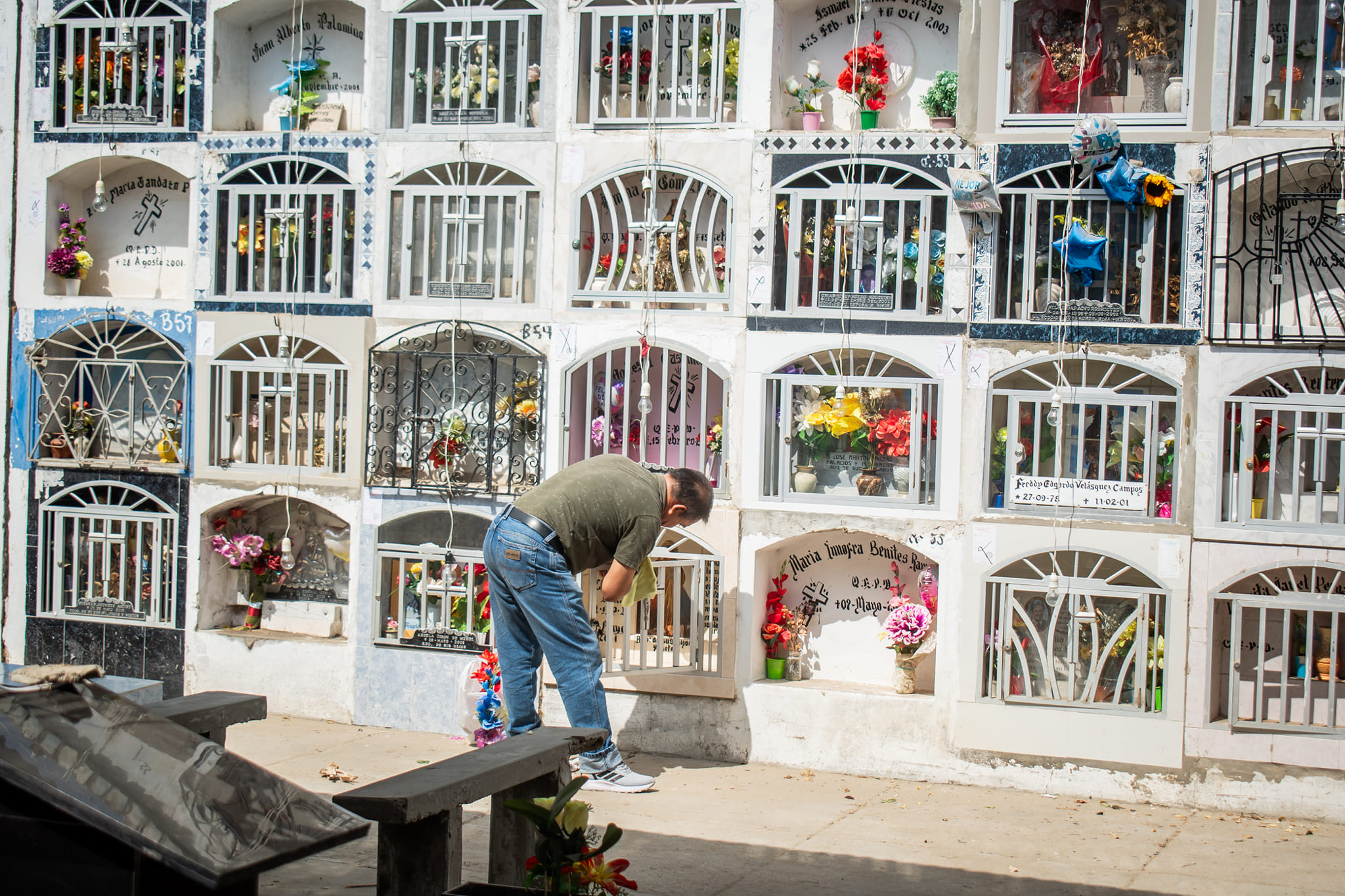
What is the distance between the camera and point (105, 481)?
7.50m

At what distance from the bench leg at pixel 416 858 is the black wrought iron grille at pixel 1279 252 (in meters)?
4.72

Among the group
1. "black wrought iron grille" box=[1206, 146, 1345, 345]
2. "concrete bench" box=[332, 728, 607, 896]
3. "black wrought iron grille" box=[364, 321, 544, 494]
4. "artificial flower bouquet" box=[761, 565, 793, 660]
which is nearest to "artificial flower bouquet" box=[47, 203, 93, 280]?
"black wrought iron grille" box=[364, 321, 544, 494]

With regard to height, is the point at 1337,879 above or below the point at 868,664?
below

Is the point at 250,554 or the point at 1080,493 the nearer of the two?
the point at 1080,493

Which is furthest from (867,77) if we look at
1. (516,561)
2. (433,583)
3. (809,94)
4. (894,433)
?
(433,583)

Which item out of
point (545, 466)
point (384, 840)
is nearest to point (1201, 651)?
point (545, 466)

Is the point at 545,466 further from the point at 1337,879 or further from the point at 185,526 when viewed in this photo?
the point at 1337,879

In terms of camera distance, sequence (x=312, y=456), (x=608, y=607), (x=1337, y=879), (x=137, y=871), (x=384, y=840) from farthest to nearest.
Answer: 1. (x=312, y=456)
2. (x=608, y=607)
3. (x=1337, y=879)
4. (x=384, y=840)
5. (x=137, y=871)

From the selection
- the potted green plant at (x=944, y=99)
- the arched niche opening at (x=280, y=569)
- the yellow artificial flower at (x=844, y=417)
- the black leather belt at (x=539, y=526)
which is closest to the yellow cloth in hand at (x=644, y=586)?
the black leather belt at (x=539, y=526)

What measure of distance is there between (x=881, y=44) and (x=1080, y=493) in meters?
2.77

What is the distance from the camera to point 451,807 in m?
3.02

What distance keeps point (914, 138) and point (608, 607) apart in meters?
2.99

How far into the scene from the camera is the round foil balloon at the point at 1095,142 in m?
6.04

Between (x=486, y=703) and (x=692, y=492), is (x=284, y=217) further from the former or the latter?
(x=692, y=492)
